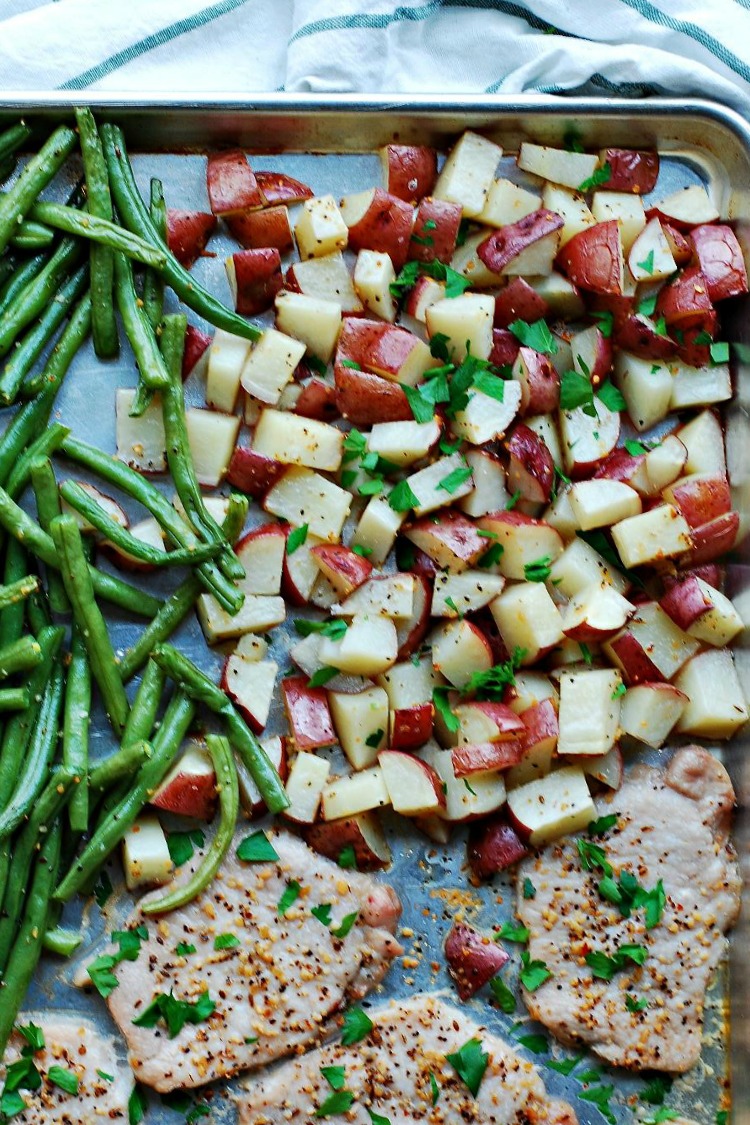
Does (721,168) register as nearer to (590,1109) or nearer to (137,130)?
(137,130)

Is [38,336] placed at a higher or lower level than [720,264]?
higher

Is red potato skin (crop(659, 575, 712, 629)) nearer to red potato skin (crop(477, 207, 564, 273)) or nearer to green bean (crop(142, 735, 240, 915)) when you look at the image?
red potato skin (crop(477, 207, 564, 273))

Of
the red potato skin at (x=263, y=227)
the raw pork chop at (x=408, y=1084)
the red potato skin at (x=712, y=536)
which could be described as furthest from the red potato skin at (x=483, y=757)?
the red potato skin at (x=263, y=227)

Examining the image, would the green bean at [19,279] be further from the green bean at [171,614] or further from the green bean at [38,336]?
the green bean at [171,614]

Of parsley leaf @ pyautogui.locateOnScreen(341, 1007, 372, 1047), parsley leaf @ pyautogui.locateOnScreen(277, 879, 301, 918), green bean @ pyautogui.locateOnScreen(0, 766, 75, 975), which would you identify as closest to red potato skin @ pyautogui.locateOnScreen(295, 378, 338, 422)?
green bean @ pyautogui.locateOnScreen(0, 766, 75, 975)

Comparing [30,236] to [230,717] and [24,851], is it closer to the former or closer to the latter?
[230,717]

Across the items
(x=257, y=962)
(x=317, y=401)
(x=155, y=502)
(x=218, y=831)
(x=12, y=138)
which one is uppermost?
(x=12, y=138)

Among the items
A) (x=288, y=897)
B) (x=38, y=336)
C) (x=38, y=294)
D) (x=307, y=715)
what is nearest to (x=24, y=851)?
(x=288, y=897)
